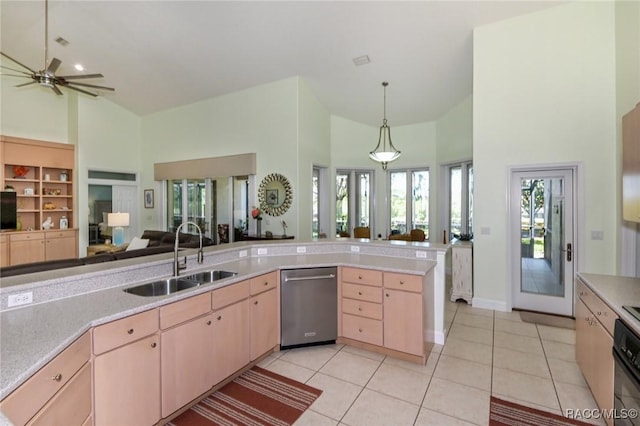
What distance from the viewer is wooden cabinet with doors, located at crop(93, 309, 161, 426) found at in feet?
5.26

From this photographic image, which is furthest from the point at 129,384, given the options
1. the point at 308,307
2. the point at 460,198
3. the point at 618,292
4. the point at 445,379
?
the point at 460,198

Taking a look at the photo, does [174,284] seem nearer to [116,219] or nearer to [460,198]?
[116,219]

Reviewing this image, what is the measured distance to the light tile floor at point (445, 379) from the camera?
2.15 meters

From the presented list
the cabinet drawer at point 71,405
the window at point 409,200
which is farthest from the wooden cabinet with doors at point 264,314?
the window at point 409,200

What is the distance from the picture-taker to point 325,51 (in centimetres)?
464

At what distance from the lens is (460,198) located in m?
6.38

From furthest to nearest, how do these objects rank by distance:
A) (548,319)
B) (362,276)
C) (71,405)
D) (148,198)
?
(148,198) → (548,319) → (362,276) → (71,405)

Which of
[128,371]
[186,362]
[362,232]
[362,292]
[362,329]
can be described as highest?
[362,232]

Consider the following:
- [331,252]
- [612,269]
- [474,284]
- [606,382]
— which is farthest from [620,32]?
[331,252]

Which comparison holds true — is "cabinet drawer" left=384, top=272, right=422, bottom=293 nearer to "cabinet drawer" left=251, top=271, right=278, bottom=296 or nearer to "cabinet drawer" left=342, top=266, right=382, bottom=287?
"cabinet drawer" left=342, top=266, right=382, bottom=287

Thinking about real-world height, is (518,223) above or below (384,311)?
above

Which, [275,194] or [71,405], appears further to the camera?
[275,194]

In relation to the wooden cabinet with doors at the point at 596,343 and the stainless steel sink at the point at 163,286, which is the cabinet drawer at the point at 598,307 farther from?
the stainless steel sink at the point at 163,286

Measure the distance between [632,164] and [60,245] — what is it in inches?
357
